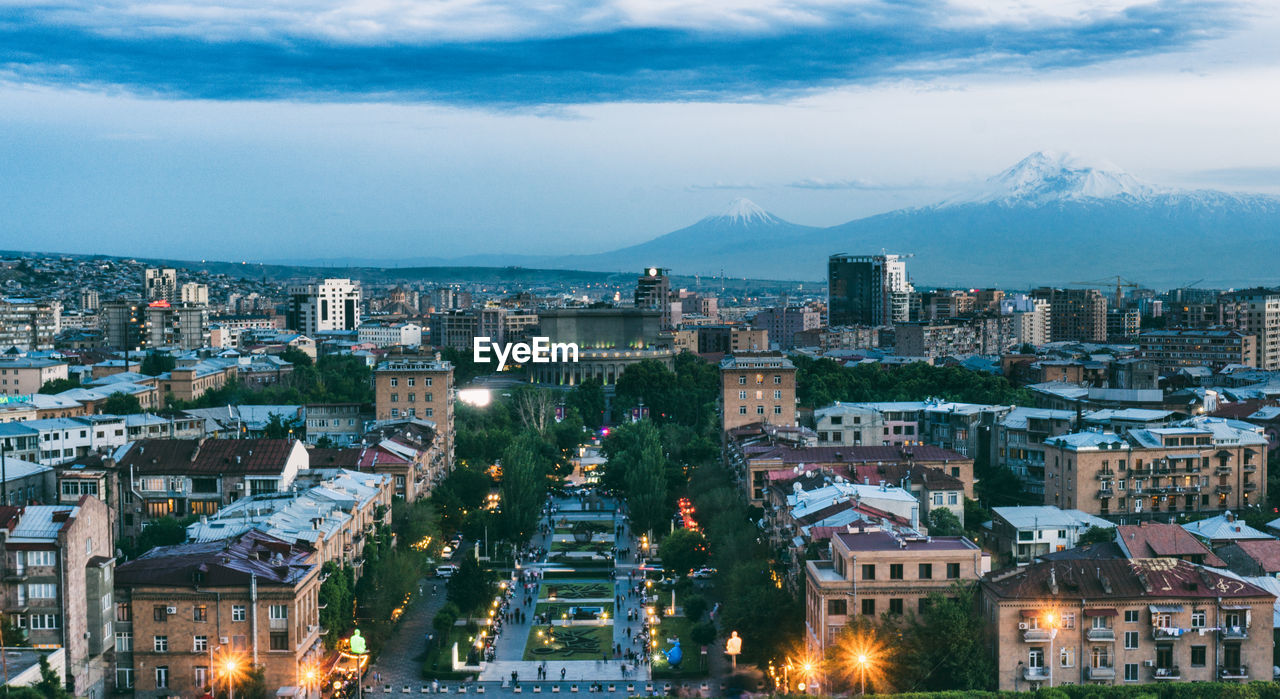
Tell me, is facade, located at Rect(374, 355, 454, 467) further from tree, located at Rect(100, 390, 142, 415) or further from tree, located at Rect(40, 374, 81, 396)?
tree, located at Rect(40, 374, 81, 396)

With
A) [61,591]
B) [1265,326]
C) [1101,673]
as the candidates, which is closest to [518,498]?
[61,591]

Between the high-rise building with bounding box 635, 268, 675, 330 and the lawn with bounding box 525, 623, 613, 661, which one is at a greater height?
the high-rise building with bounding box 635, 268, 675, 330

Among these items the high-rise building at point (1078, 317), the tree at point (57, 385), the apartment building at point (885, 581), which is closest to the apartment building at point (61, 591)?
the apartment building at point (885, 581)

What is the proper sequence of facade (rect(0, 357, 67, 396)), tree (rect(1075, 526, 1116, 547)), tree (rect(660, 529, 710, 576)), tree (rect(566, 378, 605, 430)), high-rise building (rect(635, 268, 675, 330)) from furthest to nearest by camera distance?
high-rise building (rect(635, 268, 675, 330)) → tree (rect(566, 378, 605, 430)) → facade (rect(0, 357, 67, 396)) → tree (rect(660, 529, 710, 576)) → tree (rect(1075, 526, 1116, 547))

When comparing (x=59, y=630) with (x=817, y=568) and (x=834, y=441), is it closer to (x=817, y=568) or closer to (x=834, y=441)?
(x=817, y=568)

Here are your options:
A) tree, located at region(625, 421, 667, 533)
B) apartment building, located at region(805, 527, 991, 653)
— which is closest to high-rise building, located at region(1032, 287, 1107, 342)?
tree, located at region(625, 421, 667, 533)

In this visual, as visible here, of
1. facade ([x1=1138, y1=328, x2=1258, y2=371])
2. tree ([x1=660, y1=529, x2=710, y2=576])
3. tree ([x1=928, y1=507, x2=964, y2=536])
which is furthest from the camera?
facade ([x1=1138, y1=328, x2=1258, y2=371])

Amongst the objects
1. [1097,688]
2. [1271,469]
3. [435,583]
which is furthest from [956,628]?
[1271,469]
